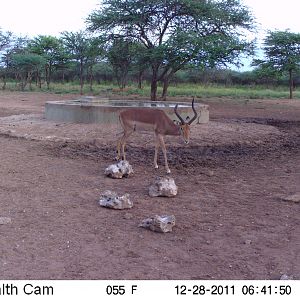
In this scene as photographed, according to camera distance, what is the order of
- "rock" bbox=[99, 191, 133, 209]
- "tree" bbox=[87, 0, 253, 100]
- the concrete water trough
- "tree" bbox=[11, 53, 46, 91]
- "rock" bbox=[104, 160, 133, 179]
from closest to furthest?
1. "rock" bbox=[99, 191, 133, 209]
2. "rock" bbox=[104, 160, 133, 179]
3. the concrete water trough
4. "tree" bbox=[87, 0, 253, 100]
5. "tree" bbox=[11, 53, 46, 91]

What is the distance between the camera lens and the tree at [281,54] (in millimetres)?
33775

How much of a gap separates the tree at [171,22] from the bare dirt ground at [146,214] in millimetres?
12677

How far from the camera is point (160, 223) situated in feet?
15.9

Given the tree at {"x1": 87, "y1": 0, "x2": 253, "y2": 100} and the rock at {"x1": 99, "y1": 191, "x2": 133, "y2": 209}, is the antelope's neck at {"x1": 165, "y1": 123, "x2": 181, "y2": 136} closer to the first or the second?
the rock at {"x1": 99, "y1": 191, "x2": 133, "y2": 209}

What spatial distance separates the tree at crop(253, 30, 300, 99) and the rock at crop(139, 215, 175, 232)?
30275 millimetres

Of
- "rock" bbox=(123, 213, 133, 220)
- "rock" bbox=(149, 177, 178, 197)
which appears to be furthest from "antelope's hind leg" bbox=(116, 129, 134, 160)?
"rock" bbox=(123, 213, 133, 220)

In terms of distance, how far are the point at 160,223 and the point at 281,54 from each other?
3251cm

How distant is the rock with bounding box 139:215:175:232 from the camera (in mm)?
4836

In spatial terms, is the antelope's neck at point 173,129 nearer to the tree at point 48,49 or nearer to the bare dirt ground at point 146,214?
the bare dirt ground at point 146,214

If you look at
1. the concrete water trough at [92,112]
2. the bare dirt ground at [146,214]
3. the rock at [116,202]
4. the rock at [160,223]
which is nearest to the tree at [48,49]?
the concrete water trough at [92,112]

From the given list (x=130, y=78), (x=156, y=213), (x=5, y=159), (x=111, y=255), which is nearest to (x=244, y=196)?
(x=156, y=213)

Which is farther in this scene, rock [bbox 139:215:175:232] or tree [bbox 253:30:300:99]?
tree [bbox 253:30:300:99]

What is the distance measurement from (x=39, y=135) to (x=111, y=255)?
738 centimetres

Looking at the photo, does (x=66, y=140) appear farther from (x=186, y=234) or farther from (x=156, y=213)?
(x=186, y=234)
